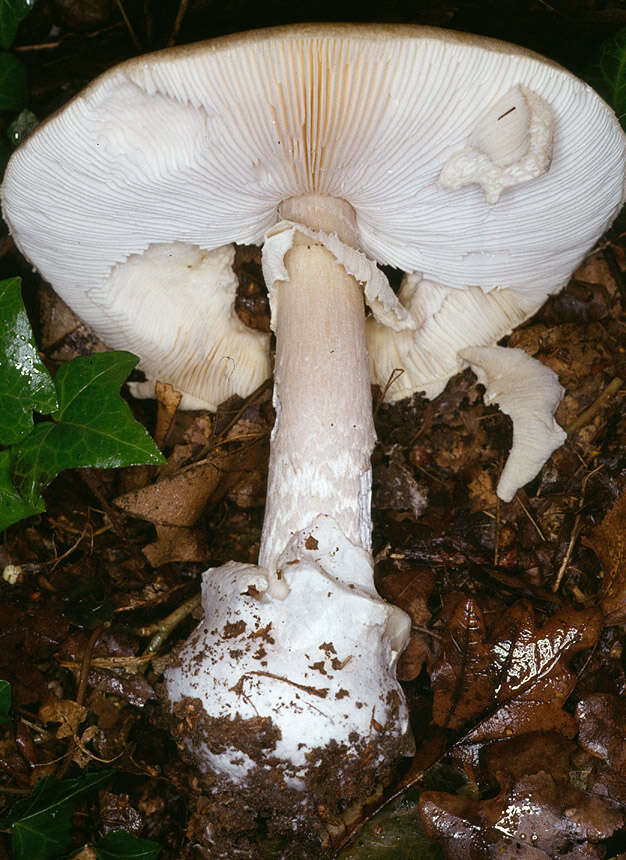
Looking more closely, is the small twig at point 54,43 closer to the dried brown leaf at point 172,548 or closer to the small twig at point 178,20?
the small twig at point 178,20

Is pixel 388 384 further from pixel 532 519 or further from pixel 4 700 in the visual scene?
pixel 4 700

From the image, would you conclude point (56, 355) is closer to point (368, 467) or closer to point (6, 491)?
point (6, 491)

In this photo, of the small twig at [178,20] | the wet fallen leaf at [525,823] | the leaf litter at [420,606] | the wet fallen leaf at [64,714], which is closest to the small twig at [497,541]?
the leaf litter at [420,606]

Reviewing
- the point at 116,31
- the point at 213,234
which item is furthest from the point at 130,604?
the point at 116,31

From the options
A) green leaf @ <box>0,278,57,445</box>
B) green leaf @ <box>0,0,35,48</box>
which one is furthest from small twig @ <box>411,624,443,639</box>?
green leaf @ <box>0,0,35,48</box>

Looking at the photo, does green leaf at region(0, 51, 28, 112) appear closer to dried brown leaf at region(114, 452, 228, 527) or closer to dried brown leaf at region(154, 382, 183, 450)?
dried brown leaf at region(154, 382, 183, 450)

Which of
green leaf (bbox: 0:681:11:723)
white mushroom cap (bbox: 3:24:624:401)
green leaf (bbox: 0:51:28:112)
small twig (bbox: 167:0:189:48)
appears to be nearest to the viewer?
white mushroom cap (bbox: 3:24:624:401)
